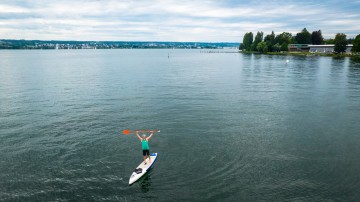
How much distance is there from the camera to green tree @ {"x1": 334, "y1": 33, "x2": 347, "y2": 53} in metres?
186

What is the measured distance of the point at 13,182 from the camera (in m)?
24.4

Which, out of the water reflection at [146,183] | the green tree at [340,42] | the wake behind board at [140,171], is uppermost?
the green tree at [340,42]

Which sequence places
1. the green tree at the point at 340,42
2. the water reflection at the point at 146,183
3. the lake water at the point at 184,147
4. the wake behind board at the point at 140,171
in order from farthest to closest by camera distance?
the green tree at the point at 340,42 → the wake behind board at the point at 140,171 → the water reflection at the point at 146,183 → the lake water at the point at 184,147

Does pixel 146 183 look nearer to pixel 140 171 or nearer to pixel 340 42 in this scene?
pixel 140 171

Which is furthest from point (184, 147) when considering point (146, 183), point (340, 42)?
point (340, 42)

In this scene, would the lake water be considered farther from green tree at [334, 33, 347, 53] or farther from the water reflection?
green tree at [334, 33, 347, 53]

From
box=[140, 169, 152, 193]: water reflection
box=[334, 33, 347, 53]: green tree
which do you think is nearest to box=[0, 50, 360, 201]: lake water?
box=[140, 169, 152, 193]: water reflection


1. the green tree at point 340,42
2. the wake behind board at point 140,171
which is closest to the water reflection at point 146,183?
the wake behind board at point 140,171

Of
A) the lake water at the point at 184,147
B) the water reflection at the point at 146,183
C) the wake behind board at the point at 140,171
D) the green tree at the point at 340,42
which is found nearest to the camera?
the lake water at the point at 184,147

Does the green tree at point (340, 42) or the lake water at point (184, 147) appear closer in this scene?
the lake water at point (184, 147)

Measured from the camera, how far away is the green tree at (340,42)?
611ft

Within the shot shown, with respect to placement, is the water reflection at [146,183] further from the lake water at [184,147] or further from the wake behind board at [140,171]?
the wake behind board at [140,171]

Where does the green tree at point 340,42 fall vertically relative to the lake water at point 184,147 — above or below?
above

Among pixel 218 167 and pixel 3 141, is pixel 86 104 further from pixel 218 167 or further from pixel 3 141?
pixel 218 167
